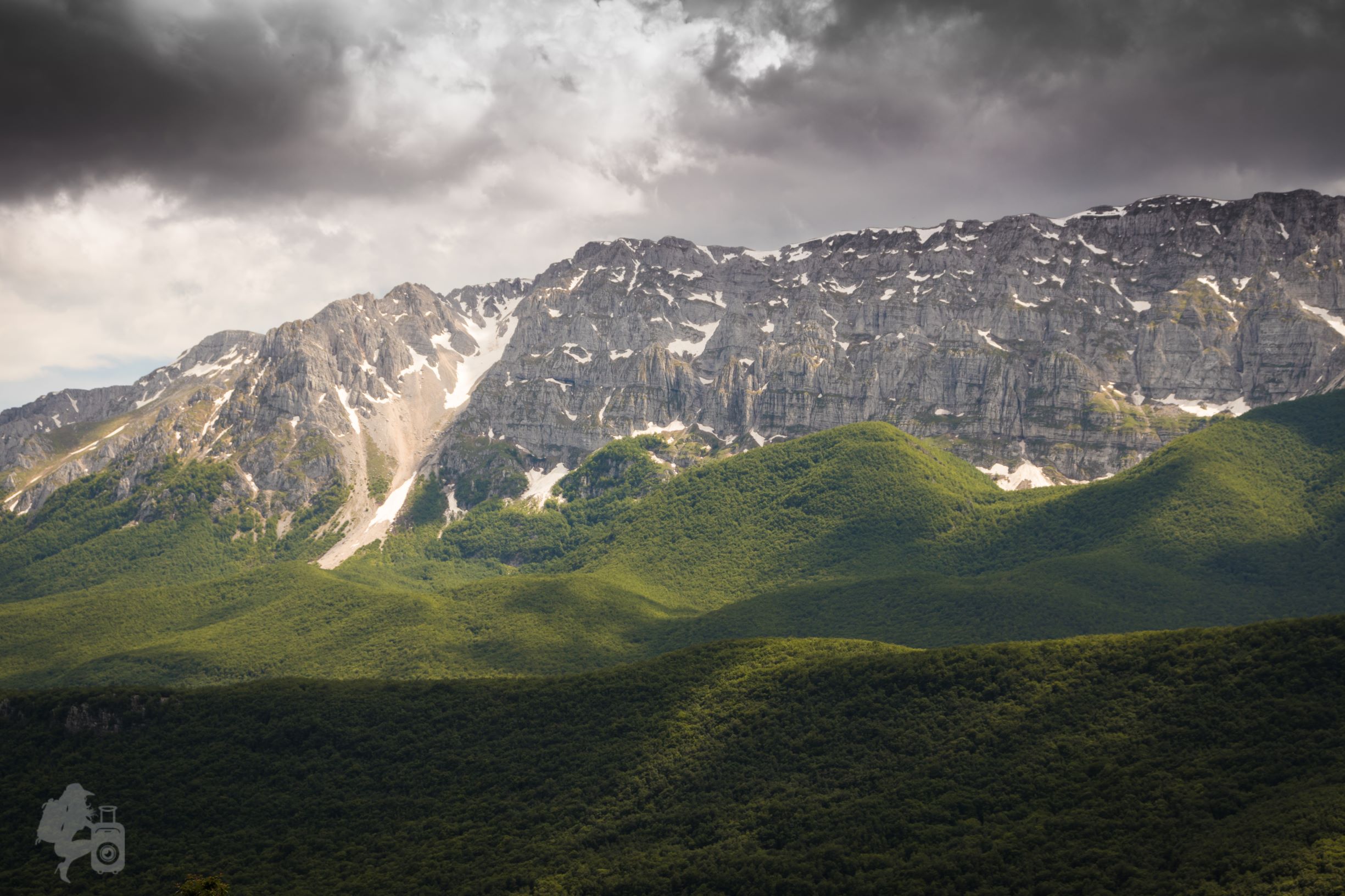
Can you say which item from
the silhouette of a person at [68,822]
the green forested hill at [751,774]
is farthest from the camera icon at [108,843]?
the green forested hill at [751,774]

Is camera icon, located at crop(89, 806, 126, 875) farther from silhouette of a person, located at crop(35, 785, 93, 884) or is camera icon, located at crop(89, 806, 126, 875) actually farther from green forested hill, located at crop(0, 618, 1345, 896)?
green forested hill, located at crop(0, 618, 1345, 896)

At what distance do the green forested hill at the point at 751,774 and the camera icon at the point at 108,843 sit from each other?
239 centimetres

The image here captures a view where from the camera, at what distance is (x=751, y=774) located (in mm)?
152125

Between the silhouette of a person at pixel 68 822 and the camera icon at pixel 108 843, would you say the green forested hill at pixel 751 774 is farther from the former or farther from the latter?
the camera icon at pixel 108 843

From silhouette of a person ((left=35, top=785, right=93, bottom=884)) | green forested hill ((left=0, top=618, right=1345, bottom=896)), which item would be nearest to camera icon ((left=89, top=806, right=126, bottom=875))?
silhouette of a person ((left=35, top=785, right=93, bottom=884))

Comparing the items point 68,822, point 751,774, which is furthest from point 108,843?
point 751,774

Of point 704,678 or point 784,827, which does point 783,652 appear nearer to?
point 704,678

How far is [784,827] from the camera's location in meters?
139

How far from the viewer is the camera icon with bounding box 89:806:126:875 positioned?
456 feet

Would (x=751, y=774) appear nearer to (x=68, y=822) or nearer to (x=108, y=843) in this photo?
(x=108, y=843)

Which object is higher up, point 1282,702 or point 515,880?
point 1282,702

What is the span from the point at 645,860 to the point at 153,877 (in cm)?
5740

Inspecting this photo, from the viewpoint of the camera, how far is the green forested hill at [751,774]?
4781 inches

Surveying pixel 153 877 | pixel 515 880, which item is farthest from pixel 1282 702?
pixel 153 877
